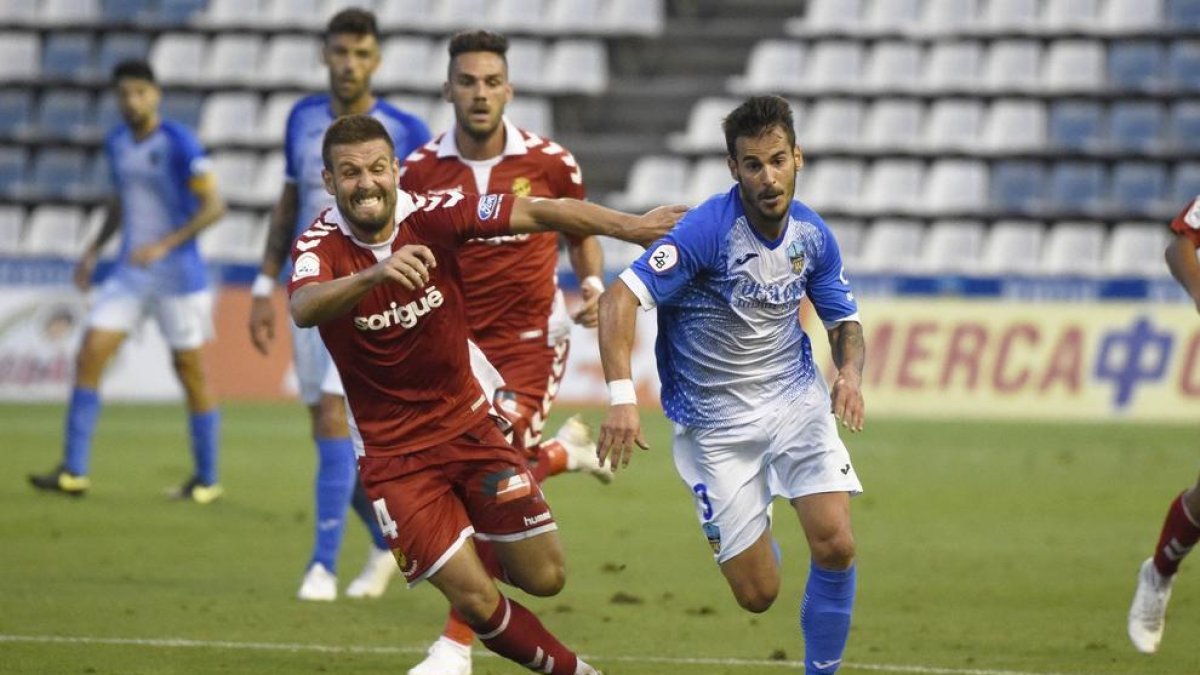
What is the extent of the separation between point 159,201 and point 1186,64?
1408 centimetres

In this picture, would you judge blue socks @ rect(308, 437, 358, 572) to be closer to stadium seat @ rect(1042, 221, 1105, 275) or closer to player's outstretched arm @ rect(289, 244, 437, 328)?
player's outstretched arm @ rect(289, 244, 437, 328)

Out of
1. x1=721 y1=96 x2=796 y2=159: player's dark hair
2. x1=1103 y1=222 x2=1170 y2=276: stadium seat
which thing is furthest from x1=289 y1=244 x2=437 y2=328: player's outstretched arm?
x1=1103 y1=222 x2=1170 y2=276: stadium seat

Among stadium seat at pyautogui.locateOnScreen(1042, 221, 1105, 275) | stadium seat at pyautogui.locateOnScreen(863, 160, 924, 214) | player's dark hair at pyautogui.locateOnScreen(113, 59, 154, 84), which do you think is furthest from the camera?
stadium seat at pyautogui.locateOnScreen(863, 160, 924, 214)

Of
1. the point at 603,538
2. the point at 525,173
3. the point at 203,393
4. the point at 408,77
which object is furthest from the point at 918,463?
the point at 408,77

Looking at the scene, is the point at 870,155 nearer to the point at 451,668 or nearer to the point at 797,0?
the point at 797,0

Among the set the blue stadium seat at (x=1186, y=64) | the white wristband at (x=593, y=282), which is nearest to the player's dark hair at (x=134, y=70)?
the white wristband at (x=593, y=282)

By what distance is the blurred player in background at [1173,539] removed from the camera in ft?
26.0

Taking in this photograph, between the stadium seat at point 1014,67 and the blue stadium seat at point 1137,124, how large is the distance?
1.07 metres

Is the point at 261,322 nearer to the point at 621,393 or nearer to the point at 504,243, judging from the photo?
the point at 504,243

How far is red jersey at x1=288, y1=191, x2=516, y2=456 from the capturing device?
22.0ft

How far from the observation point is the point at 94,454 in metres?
16.1

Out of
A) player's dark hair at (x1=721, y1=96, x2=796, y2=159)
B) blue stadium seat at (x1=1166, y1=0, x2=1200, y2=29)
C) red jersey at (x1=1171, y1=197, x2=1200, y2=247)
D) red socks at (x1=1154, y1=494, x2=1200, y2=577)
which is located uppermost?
player's dark hair at (x1=721, y1=96, x2=796, y2=159)

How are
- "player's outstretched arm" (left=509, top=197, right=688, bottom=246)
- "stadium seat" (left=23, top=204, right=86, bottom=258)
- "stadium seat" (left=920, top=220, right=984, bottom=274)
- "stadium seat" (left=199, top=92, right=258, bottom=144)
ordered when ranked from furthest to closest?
"stadium seat" (left=199, top=92, right=258, bottom=144)
"stadium seat" (left=23, top=204, right=86, bottom=258)
"stadium seat" (left=920, top=220, right=984, bottom=274)
"player's outstretched arm" (left=509, top=197, right=688, bottom=246)

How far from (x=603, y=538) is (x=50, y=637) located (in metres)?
4.19
